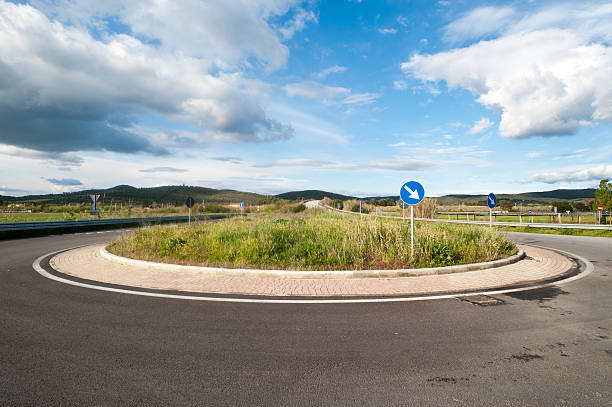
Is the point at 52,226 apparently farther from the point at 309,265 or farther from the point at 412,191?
the point at 412,191

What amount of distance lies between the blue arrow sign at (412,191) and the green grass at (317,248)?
4.28ft

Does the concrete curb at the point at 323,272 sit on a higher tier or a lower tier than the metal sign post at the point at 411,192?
lower

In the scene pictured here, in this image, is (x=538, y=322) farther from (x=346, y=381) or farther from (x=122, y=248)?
(x=122, y=248)

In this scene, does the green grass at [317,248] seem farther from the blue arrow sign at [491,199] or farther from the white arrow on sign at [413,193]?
the blue arrow sign at [491,199]

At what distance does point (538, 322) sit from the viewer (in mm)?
5203

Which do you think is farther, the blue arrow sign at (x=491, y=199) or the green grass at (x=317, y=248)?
the blue arrow sign at (x=491, y=199)

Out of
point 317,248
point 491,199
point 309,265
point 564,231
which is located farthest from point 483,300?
point 564,231

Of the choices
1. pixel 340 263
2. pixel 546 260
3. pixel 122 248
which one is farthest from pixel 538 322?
pixel 122 248

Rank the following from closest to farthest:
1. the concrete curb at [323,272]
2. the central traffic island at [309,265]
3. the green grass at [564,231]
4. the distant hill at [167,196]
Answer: the central traffic island at [309,265] < the concrete curb at [323,272] < the green grass at [564,231] < the distant hill at [167,196]

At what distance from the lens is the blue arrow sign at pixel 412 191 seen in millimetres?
10422

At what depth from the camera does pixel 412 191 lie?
10.5m

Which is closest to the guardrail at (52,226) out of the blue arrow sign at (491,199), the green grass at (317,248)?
the green grass at (317,248)

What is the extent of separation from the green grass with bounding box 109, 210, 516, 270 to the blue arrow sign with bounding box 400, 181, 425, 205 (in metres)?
1.30

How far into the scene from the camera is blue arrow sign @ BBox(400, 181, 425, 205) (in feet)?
34.2
